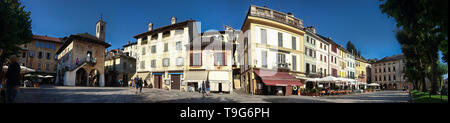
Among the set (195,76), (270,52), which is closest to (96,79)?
(195,76)

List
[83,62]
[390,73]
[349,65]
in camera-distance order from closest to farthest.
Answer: [83,62] < [349,65] < [390,73]

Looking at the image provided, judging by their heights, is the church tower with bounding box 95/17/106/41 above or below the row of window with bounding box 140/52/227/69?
above

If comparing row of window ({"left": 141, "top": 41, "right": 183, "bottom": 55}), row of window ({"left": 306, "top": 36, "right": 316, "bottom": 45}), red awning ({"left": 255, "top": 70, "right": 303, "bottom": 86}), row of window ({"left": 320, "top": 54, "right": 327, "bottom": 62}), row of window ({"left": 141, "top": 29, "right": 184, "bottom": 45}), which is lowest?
red awning ({"left": 255, "top": 70, "right": 303, "bottom": 86})

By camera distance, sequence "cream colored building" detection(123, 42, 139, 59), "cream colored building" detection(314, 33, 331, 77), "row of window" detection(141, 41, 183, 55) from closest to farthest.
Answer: "row of window" detection(141, 41, 183, 55), "cream colored building" detection(314, 33, 331, 77), "cream colored building" detection(123, 42, 139, 59)

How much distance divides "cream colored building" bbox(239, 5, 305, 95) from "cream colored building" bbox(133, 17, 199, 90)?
885cm

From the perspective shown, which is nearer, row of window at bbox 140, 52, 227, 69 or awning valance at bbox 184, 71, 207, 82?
awning valance at bbox 184, 71, 207, 82

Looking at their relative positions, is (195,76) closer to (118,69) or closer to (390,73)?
(118,69)

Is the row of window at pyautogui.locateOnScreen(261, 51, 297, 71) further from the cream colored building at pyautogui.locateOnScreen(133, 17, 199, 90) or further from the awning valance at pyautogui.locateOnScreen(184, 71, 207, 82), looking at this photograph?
the cream colored building at pyautogui.locateOnScreen(133, 17, 199, 90)

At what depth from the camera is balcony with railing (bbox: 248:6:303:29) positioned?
75.8 ft

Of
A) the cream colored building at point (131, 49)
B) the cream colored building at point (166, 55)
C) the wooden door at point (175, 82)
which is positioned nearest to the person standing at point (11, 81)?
the cream colored building at point (166, 55)

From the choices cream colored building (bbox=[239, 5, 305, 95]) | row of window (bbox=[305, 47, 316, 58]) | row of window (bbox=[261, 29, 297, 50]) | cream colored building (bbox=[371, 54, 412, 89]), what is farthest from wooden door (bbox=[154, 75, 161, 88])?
cream colored building (bbox=[371, 54, 412, 89])

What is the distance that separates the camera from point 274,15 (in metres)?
24.6

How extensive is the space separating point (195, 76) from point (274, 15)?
1268 cm

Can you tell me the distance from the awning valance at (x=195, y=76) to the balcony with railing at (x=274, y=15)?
960 centimetres
